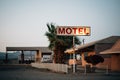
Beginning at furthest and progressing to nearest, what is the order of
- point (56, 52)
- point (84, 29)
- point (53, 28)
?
1. point (53, 28)
2. point (56, 52)
3. point (84, 29)

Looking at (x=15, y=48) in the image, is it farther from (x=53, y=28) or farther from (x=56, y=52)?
(x=56, y=52)

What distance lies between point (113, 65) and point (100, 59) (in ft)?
11.7

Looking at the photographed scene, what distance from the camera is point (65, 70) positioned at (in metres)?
38.9

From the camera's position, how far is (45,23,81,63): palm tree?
2176 inches

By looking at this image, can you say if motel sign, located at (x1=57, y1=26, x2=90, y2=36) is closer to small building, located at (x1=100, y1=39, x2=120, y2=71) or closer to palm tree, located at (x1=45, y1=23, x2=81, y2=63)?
small building, located at (x1=100, y1=39, x2=120, y2=71)

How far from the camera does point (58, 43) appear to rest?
55.4 m

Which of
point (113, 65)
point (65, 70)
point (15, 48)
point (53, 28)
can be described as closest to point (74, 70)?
point (65, 70)

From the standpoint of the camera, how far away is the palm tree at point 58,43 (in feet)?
181

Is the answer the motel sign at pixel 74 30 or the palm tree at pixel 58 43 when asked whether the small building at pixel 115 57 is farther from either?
the palm tree at pixel 58 43

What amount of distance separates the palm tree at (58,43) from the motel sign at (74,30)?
11.6m

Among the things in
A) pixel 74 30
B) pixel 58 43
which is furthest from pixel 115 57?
pixel 58 43

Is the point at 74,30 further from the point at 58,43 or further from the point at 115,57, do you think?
the point at 58,43

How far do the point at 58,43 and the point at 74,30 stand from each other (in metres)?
12.5

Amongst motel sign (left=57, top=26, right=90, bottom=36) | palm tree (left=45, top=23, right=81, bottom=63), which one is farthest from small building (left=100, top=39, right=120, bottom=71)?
palm tree (left=45, top=23, right=81, bottom=63)
